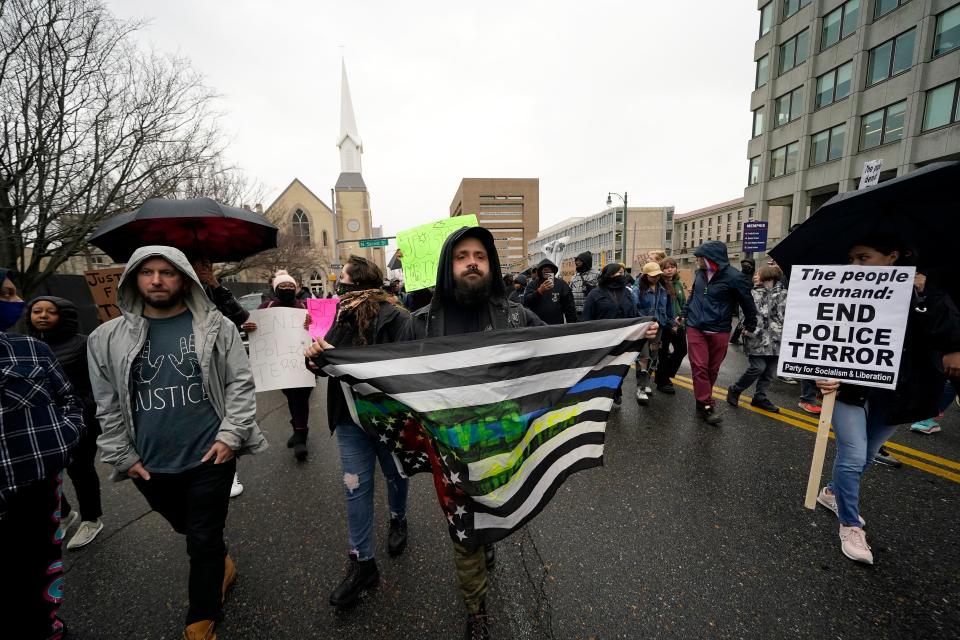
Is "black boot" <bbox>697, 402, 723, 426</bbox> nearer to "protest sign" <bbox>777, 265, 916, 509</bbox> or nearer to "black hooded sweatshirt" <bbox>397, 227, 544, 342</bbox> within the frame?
"protest sign" <bbox>777, 265, 916, 509</bbox>

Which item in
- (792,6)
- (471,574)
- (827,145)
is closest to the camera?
(471,574)

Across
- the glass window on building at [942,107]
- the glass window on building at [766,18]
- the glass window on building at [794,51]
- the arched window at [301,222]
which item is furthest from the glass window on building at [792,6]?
the arched window at [301,222]

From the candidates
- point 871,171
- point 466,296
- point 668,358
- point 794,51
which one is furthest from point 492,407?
point 794,51

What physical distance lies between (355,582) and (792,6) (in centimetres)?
3935

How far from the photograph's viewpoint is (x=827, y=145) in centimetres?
2419

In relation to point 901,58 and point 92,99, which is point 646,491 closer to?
point 92,99

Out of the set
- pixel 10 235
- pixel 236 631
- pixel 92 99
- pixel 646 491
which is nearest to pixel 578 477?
pixel 646 491

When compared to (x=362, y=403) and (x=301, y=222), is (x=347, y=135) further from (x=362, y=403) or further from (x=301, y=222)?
(x=362, y=403)

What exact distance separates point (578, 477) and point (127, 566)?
3.36m

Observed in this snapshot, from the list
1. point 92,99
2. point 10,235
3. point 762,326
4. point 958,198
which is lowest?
point 762,326

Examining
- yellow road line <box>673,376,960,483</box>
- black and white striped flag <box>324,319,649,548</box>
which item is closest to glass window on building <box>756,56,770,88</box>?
yellow road line <box>673,376,960,483</box>

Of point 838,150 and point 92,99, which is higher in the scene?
point 838,150

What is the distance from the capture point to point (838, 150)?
23531mm

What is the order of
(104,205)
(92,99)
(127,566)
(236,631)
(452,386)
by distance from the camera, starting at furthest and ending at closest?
(104,205) < (92,99) < (127,566) < (236,631) < (452,386)
